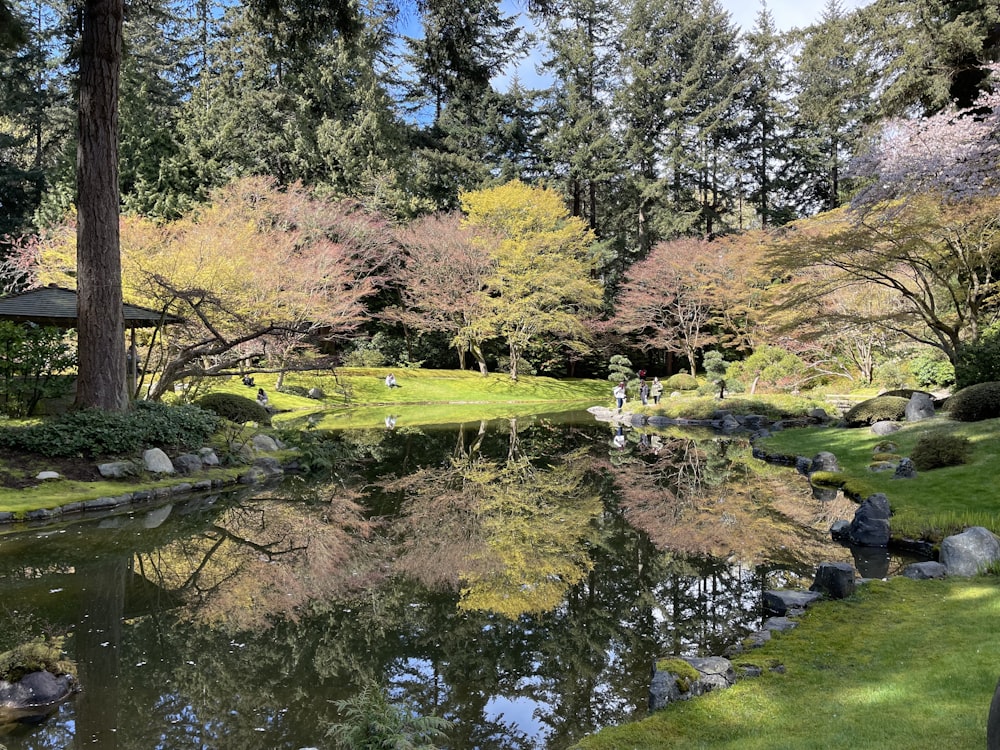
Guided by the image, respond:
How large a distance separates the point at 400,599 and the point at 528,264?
2349cm

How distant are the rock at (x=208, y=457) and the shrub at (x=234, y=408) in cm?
320

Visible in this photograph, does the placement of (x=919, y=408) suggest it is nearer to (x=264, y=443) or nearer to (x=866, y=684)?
(x=866, y=684)

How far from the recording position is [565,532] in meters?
8.30

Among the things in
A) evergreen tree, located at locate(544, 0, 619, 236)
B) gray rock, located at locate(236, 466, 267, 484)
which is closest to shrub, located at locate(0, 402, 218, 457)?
gray rock, located at locate(236, 466, 267, 484)

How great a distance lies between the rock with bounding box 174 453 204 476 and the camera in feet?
35.8

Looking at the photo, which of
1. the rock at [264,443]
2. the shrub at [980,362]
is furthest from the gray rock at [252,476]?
the shrub at [980,362]

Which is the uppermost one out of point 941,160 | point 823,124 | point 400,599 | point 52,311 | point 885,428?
point 823,124

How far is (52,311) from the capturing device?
481 inches

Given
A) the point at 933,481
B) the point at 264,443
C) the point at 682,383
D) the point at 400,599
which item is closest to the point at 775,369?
the point at 682,383

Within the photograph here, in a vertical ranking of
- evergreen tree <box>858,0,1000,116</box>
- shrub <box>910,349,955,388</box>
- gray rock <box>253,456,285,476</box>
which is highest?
evergreen tree <box>858,0,1000,116</box>

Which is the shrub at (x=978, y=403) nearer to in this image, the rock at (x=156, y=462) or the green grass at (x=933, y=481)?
the green grass at (x=933, y=481)

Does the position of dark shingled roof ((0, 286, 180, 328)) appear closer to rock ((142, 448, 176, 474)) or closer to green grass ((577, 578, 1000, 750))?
rock ((142, 448, 176, 474))

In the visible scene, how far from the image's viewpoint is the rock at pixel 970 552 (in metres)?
5.74

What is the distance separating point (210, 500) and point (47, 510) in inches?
83.6
